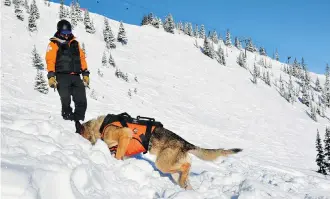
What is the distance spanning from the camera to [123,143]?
5355 millimetres

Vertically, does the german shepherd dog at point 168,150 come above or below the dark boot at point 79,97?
below

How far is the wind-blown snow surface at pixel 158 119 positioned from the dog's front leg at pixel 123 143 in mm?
216

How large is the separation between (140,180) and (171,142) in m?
0.99

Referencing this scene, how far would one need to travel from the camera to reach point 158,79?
113 feet

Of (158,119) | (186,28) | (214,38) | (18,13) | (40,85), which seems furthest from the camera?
(214,38)

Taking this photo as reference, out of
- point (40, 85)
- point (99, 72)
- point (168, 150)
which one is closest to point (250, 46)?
point (99, 72)

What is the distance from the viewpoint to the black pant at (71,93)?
6695 mm

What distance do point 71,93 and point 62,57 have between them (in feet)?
2.77

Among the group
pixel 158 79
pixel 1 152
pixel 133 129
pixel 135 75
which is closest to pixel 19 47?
pixel 135 75

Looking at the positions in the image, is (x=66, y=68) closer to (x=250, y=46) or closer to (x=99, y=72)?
(x=99, y=72)

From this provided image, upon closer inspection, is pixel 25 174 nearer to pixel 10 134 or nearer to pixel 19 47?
pixel 10 134

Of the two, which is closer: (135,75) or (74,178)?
(74,178)

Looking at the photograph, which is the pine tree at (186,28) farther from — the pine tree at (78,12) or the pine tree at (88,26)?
the pine tree at (88,26)

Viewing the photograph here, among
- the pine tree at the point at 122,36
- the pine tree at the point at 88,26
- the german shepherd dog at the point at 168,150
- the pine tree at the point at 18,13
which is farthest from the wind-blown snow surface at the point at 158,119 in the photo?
the pine tree at the point at 122,36
